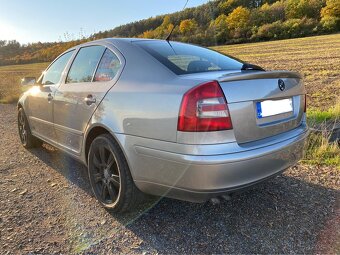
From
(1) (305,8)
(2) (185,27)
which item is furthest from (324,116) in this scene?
(1) (305,8)

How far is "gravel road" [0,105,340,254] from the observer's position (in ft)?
8.28

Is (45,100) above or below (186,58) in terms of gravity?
below

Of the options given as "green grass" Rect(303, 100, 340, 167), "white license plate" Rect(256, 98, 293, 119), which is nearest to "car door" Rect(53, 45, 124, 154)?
"white license plate" Rect(256, 98, 293, 119)

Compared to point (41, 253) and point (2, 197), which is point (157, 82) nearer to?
point (41, 253)

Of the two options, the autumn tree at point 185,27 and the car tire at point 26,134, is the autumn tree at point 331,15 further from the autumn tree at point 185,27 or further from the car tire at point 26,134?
the car tire at point 26,134

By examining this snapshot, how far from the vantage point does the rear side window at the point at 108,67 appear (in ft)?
9.95

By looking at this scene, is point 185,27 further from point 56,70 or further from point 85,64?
point 85,64

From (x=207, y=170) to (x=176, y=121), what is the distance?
1.29 ft

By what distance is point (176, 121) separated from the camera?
7.52ft

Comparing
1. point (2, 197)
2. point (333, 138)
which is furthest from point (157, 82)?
point (333, 138)

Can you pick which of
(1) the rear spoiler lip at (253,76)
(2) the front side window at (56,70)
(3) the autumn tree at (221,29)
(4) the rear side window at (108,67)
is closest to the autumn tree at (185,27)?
(2) the front side window at (56,70)

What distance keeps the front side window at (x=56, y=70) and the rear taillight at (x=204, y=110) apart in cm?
230

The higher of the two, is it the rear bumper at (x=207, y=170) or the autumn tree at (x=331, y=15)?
the autumn tree at (x=331, y=15)

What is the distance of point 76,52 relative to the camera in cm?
386
